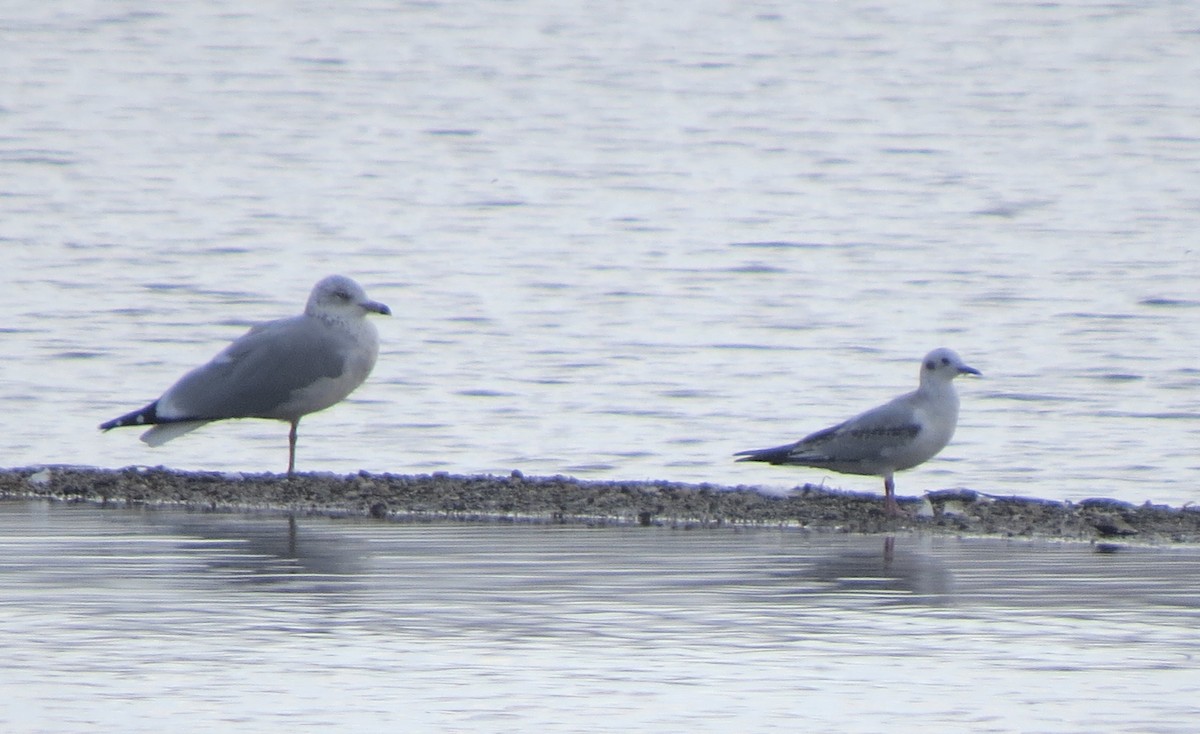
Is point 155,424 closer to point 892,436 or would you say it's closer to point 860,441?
point 860,441

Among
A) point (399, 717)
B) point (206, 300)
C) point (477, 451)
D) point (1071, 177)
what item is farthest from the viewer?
point (1071, 177)

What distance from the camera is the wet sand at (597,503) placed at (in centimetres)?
1088

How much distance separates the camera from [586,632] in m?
7.89

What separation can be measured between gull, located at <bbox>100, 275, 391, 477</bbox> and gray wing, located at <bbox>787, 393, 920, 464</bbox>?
9.11ft

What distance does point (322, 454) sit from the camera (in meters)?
15.0

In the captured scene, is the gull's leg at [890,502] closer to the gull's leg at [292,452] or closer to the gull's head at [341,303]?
the gull's leg at [292,452]

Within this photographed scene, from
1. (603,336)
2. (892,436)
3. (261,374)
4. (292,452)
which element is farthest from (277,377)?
(603,336)

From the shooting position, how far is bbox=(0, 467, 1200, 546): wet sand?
10875 mm

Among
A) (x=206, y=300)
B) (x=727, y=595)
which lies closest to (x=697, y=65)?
(x=206, y=300)

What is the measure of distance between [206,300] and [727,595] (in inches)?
581

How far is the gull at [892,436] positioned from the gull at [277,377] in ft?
8.24

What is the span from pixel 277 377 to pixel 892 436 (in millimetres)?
3504

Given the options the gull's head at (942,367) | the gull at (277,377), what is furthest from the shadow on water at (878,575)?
the gull at (277,377)

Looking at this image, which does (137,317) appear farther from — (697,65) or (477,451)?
(697,65)
